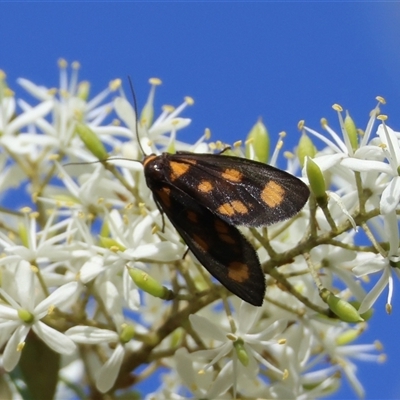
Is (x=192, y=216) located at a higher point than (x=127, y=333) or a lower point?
higher

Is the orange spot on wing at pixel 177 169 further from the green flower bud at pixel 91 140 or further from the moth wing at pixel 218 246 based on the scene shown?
the green flower bud at pixel 91 140

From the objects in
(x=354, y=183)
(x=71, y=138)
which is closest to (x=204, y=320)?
(x=354, y=183)

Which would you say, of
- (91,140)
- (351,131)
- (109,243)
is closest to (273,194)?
(351,131)

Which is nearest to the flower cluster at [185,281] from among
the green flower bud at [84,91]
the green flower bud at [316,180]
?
the green flower bud at [316,180]

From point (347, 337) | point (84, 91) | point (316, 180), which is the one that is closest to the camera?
point (316, 180)

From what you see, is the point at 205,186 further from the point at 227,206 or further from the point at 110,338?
the point at 110,338

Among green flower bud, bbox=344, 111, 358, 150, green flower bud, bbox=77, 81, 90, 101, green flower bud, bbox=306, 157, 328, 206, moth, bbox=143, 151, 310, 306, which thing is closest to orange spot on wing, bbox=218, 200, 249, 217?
moth, bbox=143, 151, 310, 306
